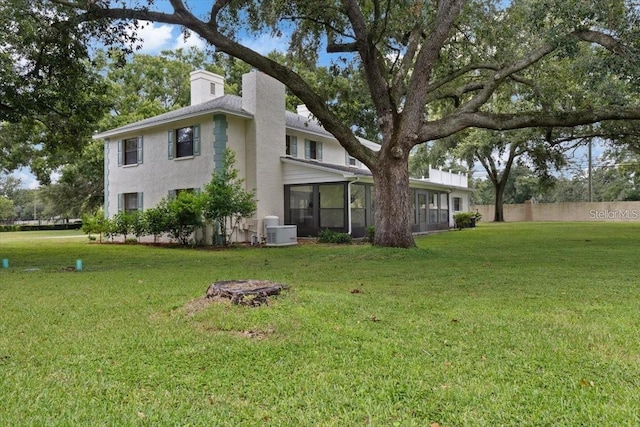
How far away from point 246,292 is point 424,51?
8862mm

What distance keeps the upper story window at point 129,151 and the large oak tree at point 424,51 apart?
809cm

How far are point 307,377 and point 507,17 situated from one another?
13.5 metres

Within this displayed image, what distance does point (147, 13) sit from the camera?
33.5 ft

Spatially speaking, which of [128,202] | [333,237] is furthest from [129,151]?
[333,237]

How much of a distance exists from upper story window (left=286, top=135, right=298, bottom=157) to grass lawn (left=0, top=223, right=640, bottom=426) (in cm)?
1278

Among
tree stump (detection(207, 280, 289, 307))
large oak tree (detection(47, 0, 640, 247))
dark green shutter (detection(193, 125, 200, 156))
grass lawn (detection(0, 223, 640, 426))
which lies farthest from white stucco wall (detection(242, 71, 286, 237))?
tree stump (detection(207, 280, 289, 307))

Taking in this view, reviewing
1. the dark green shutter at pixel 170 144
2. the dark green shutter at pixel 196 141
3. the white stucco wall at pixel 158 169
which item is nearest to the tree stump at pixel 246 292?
the white stucco wall at pixel 158 169

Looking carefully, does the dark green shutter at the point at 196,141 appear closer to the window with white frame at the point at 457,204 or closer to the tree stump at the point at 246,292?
the tree stump at the point at 246,292

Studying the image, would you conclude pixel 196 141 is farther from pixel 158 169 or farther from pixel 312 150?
pixel 312 150

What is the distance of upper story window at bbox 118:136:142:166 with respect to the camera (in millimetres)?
18297

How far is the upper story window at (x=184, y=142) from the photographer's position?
1596cm

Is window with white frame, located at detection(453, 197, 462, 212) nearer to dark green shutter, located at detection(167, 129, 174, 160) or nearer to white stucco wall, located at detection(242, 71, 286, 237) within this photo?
white stucco wall, located at detection(242, 71, 286, 237)

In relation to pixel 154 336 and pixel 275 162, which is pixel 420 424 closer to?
pixel 154 336

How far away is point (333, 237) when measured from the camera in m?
15.5
